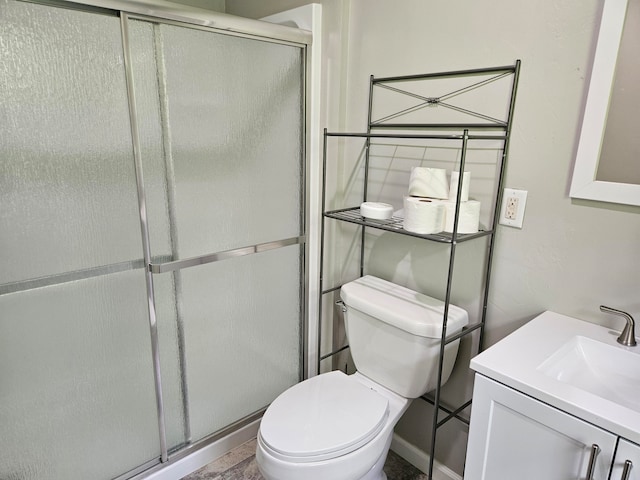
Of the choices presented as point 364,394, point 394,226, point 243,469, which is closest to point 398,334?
point 364,394

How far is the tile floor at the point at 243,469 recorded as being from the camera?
174cm

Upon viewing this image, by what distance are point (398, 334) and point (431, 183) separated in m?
0.53

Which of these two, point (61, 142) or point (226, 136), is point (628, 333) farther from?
point (61, 142)

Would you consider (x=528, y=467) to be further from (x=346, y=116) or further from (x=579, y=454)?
(x=346, y=116)

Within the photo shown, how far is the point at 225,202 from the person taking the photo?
1.64 meters

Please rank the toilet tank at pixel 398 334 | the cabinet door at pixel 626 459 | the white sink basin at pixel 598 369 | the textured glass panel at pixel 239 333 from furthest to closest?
the textured glass panel at pixel 239 333 → the toilet tank at pixel 398 334 → the white sink basin at pixel 598 369 → the cabinet door at pixel 626 459

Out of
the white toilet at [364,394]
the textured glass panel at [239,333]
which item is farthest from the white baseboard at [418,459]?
the textured glass panel at [239,333]

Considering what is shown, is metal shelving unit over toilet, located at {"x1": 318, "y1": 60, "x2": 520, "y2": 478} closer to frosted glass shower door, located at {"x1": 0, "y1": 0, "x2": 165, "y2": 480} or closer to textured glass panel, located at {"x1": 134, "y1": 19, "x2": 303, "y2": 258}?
textured glass panel, located at {"x1": 134, "y1": 19, "x2": 303, "y2": 258}

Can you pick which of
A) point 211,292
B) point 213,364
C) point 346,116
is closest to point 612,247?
point 346,116

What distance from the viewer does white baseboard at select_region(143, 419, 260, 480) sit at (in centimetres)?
167

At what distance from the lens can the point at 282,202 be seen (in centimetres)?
180

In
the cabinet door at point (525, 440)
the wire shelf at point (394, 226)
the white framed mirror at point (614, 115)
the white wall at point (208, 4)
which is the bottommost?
the cabinet door at point (525, 440)

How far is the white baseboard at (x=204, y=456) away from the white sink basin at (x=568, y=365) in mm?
1260

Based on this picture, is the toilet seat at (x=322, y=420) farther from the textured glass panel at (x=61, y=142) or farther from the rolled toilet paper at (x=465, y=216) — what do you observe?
the textured glass panel at (x=61, y=142)
